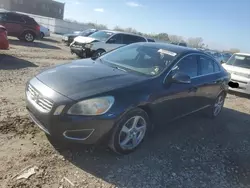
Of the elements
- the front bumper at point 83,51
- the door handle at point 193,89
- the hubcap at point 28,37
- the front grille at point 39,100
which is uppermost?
the door handle at point 193,89

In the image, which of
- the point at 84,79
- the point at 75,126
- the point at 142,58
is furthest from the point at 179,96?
the point at 75,126

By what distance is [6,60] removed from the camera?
29.9ft

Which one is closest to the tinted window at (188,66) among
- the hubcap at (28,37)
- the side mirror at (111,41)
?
the side mirror at (111,41)

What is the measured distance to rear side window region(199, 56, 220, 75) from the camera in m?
5.10

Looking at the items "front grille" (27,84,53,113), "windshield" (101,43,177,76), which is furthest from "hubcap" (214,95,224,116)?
"front grille" (27,84,53,113)

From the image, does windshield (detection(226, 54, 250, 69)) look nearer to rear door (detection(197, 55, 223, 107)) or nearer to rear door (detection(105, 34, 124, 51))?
rear door (detection(197, 55, 223, 107))

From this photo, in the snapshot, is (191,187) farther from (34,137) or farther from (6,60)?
(6,60)

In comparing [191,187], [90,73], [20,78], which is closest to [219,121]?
[191,187]

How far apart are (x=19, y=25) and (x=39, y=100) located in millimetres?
14582

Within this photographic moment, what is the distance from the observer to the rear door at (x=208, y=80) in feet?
16.3

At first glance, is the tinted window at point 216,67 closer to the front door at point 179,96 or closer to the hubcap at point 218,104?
the hubcap at point 218,104

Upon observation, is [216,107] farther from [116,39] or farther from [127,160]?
[116,39]

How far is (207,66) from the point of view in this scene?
5.39 m

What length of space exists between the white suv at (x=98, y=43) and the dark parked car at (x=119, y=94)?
23.8 ft
